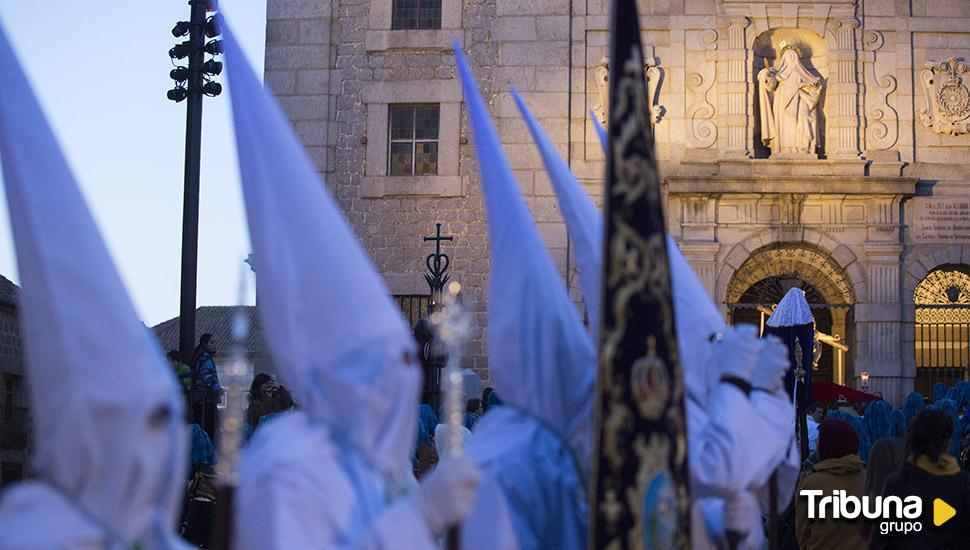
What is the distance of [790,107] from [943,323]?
409 centimetres

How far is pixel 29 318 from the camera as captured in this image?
3252 mm

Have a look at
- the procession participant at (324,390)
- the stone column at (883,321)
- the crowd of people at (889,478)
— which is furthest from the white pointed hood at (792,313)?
the procession participant at (324,390)

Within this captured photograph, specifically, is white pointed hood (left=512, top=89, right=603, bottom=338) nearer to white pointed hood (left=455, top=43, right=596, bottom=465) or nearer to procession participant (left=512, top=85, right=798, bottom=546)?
procession participant (left=512, top=85, right=798, bottom=546)

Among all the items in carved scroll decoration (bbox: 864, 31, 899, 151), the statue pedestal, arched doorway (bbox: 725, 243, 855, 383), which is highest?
carved scroll decoration (bbox: 864, 31, 899, 151)

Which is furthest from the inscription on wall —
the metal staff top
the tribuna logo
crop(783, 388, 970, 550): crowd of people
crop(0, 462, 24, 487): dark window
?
the metal staff top

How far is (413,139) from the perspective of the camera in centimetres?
2242

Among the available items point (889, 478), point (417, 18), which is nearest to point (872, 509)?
point (889, 478)

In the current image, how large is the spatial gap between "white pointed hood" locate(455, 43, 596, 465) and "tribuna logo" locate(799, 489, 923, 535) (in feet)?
6.91

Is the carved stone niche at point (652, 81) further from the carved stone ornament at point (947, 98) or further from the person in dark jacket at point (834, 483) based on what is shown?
the person in dark jacket at point (834, 483)

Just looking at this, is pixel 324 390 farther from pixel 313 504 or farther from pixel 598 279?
pixel 598 279

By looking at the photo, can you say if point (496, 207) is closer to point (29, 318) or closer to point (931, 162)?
point (29, 318)

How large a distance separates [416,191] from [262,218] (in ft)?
59.5

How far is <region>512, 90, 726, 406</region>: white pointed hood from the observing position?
5.50 meters

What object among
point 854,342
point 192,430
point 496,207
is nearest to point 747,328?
point 496,207
